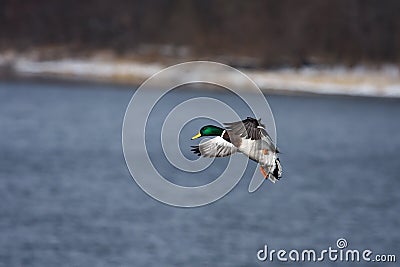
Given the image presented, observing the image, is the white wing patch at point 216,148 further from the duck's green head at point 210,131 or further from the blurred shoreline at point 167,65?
the blurred shoreline at point 167,65

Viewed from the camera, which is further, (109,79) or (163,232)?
(109,79)

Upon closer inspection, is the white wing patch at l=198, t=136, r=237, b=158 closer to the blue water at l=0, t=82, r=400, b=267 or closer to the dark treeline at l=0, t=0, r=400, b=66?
the blue water at l=0, t=82, r=400, b=267

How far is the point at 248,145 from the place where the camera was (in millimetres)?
8820

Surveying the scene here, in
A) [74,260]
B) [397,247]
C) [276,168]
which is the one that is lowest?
[276,168]

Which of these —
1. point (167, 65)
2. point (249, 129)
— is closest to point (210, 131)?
point (249, 129)

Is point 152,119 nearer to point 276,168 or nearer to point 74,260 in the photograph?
point 74,260

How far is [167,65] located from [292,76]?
5.68 metres

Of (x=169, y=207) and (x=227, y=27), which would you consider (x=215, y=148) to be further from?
(x=227, y=27)

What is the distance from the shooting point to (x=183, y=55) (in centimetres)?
5497

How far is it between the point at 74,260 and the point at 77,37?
1689 inches

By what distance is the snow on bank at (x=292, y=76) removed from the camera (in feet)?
156

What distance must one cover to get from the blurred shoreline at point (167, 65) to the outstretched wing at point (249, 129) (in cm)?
3649

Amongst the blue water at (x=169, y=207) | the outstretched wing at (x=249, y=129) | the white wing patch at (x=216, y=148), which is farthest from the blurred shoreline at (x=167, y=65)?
the outstretched wing at (x=249, y=129)

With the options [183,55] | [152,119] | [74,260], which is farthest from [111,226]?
[183,55]
